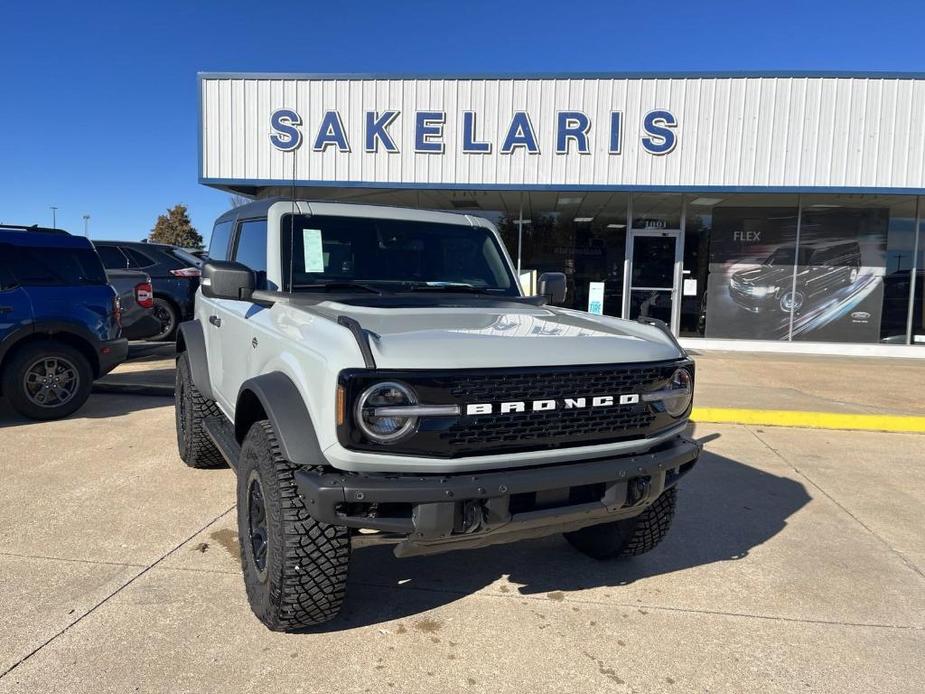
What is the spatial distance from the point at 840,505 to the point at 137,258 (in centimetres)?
1130

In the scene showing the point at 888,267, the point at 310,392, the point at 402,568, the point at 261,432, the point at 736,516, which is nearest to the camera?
the point at 310,392

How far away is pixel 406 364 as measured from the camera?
235 centimetres

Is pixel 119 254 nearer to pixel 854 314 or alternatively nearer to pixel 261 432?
pixel 261 432

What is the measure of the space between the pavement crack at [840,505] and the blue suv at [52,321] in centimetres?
662

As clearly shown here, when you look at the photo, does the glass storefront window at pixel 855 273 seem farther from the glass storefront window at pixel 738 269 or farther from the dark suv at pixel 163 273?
the dark suv at pixel 163 273

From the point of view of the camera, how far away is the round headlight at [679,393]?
2.93 m

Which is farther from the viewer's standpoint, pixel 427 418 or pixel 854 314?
pixel 854 314

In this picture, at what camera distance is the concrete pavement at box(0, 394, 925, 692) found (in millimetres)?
2547

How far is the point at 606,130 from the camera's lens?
12500 mm

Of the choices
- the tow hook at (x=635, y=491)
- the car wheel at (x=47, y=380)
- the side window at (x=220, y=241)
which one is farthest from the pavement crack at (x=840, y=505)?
the car wheel at (x=47, y=380)

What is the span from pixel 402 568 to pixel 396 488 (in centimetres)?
138

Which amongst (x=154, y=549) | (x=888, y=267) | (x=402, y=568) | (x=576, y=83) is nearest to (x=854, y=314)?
(x=888, y=267)

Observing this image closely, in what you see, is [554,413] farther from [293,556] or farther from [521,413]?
[293,556]

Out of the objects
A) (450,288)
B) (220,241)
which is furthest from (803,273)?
(220,241)
